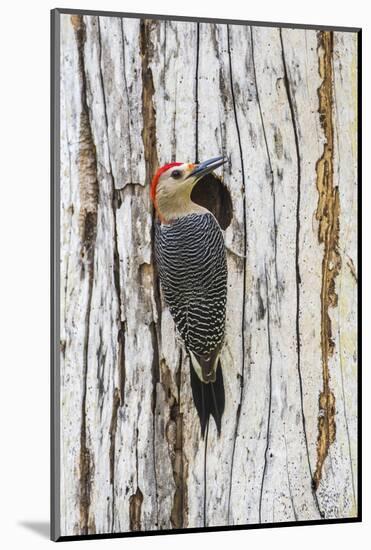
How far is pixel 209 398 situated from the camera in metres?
4.28

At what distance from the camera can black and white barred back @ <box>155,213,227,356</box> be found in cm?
418

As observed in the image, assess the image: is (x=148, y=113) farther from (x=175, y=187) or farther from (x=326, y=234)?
(x=326, y=234)

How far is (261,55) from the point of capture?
4355mm

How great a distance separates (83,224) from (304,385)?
1028mm

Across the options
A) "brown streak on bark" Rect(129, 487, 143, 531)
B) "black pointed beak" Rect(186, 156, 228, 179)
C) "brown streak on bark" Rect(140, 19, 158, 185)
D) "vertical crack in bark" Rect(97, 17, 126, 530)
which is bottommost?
"brown streak on bark" Rect(129, 487, 143, 531)

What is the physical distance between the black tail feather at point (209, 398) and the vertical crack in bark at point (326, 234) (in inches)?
16.1

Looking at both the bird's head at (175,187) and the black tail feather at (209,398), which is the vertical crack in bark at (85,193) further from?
the black tail feather at (209,398)

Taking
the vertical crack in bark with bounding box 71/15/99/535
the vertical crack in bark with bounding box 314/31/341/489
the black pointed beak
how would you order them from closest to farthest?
the vertical crack in bark with bounding box 71/15/99/535 → the black pointed beak → the vertical crack in bark with bounding box 314/31/341/489

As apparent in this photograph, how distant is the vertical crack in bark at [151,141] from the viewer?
418 centimetres

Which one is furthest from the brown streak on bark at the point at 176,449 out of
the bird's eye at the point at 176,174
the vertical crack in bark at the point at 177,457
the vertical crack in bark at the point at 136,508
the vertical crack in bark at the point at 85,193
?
the bird's eye at the point at 176,174

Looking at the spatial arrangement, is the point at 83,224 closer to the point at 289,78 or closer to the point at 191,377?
the point at 191,377

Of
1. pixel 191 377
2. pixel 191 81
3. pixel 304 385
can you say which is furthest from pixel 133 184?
pixel 304 385

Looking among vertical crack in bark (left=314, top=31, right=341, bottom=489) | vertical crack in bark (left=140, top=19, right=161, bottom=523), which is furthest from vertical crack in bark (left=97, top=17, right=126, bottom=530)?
vertical crack in bark (left=314, top=31, right=341, bottom=489)

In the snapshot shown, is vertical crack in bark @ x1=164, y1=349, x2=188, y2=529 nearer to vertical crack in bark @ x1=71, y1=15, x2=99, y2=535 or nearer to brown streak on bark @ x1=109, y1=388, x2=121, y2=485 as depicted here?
brown streak on bark @ x1=109, y1=388, x2=121, y2=485
